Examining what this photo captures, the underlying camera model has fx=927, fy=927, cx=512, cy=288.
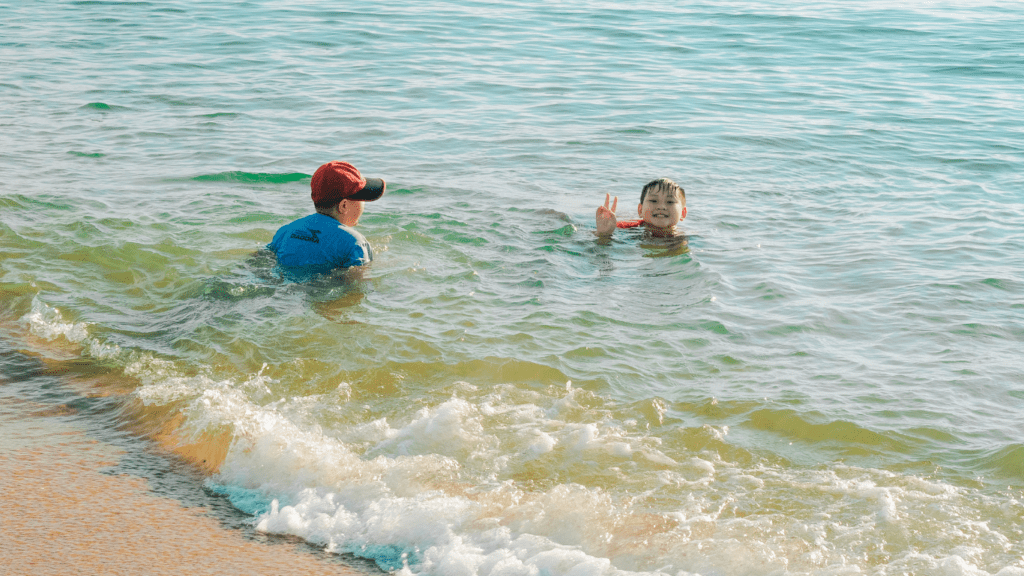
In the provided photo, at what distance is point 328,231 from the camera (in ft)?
22.4

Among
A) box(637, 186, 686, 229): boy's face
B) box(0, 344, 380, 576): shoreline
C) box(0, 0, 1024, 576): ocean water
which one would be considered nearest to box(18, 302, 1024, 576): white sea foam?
box(0, 0, 1024, 576): ocean water

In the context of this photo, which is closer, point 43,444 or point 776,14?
point 43,444

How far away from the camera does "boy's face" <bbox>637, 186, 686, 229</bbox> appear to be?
28.3 ft

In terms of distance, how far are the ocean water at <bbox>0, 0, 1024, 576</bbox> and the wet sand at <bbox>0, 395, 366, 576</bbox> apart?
21 cm

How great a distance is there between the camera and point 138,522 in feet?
13.2

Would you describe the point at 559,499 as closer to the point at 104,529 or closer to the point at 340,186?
the point at 104,529

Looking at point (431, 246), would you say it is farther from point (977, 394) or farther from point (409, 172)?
point (977, 394)

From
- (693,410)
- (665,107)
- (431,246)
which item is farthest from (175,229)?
(665,107)

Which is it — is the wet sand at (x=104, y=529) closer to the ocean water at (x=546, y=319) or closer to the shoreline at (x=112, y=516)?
the shoreline at (x=112, y=516)

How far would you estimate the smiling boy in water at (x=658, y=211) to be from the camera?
8547 mm

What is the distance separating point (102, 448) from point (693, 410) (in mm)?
3143

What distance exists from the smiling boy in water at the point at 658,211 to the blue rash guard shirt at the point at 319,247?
258 centimetres

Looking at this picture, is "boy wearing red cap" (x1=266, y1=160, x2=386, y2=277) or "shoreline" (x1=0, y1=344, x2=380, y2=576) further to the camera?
"boy wearing red cap" (x1=266, y1=160, x2=386, y2=277)

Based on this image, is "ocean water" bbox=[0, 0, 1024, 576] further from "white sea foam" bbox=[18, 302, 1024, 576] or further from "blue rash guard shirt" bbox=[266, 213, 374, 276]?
"blue rash guard shirt" bbox=[266, 213, 374, 276]
